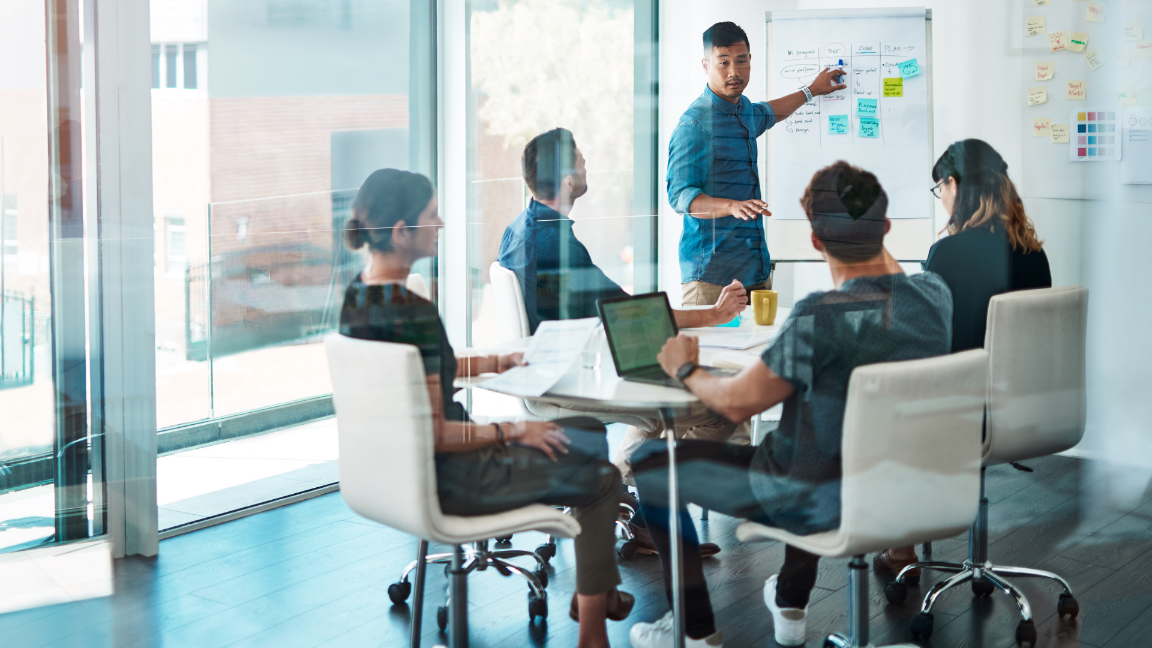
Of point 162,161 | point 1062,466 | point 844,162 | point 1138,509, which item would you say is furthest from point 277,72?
point 1138,509

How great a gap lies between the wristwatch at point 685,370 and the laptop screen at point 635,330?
8cm

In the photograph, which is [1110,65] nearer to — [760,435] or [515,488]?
[760,435]

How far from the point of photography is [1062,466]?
9.39 ft

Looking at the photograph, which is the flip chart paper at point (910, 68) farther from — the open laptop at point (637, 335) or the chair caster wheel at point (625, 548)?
the chair caster wheel at point (625, 548)

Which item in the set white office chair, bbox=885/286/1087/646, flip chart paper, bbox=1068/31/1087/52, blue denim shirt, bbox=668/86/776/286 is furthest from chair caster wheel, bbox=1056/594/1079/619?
flip chart paper, bbox=1068/31/1087/52

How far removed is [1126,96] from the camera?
2.56 metres

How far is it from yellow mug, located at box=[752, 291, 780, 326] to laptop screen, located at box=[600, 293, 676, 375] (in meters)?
0.46

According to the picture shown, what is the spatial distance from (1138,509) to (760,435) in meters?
1.41

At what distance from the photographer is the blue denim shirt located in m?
2.81

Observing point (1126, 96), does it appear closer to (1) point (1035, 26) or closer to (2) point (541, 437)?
(1) point (1035, 26)

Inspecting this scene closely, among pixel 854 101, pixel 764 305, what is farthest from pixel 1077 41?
pixel 764 305

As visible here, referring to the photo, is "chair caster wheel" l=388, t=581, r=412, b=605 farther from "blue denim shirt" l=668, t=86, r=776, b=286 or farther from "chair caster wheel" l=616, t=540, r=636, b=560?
"blue denim shirt" l=668, t=86, r=776, b=286

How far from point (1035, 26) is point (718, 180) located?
102 centimetres

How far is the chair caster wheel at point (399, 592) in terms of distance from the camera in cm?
251
